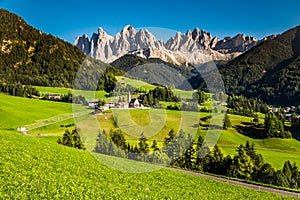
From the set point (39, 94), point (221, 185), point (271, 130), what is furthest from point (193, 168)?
point (39, 94)

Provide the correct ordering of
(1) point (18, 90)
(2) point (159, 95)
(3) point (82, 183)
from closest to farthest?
(3) point (82, 183), (2) point (159, 95), (1) point (18, 90)

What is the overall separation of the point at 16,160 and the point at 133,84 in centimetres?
1152

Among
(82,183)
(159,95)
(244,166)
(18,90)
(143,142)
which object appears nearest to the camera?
(82,183)

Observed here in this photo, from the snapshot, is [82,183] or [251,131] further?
[251,131]

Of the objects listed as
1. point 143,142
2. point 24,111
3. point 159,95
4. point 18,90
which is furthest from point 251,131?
point 18,90

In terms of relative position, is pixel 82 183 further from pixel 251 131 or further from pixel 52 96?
pixel 52 96

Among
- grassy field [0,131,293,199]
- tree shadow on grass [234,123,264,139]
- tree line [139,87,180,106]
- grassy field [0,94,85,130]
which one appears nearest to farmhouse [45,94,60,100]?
grassy field [0,94,85,130]

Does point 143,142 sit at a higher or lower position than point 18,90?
lower

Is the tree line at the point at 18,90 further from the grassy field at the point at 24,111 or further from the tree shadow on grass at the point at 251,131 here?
the tree shadow on grass at the point at 251,131

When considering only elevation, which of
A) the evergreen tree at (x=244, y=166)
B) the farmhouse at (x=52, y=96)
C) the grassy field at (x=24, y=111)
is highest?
the farmhouse at (x=52, y=96)

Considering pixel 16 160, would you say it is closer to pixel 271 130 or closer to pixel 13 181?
pixel 13 181

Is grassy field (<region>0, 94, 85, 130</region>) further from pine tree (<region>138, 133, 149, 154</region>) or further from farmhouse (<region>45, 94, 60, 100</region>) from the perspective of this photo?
pine tree (<region>138, 133, 149, 154</region>)

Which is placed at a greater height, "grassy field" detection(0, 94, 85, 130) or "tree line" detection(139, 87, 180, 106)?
"tree line" detection(139, 87, 180, 106)

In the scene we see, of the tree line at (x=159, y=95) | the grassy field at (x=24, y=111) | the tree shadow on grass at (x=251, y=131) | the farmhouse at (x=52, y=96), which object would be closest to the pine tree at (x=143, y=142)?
the tree line at (x=159, y=95)
